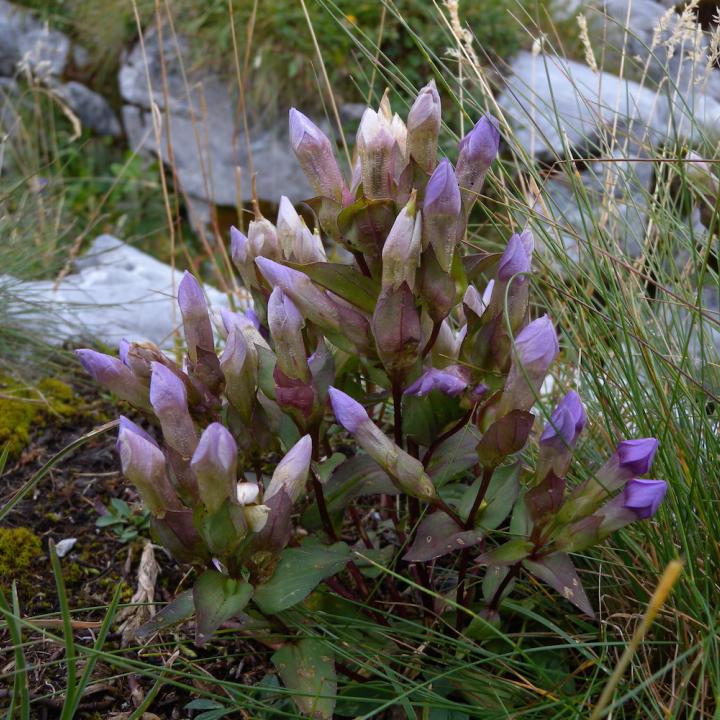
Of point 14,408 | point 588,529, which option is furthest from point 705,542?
point 14,408

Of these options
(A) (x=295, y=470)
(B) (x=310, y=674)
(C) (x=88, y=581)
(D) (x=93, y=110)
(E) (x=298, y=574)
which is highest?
(A) (x=295, y=470)

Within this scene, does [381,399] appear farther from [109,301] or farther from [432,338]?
[109,301]

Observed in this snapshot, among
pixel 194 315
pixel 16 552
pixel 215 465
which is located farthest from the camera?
pixel 16 552

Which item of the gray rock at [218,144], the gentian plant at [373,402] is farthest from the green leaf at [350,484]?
the gray rock at [218,144]

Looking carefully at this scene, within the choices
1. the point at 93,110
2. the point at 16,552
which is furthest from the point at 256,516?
the point at 93,110

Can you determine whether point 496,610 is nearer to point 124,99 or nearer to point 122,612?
point 122,612

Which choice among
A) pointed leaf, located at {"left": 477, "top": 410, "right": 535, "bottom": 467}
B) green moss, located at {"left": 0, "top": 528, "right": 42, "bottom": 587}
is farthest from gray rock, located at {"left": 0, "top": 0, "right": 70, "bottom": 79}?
pointed leaf, located at {"left": 477, "top": 410, "right": 535, "bottom": 467}
